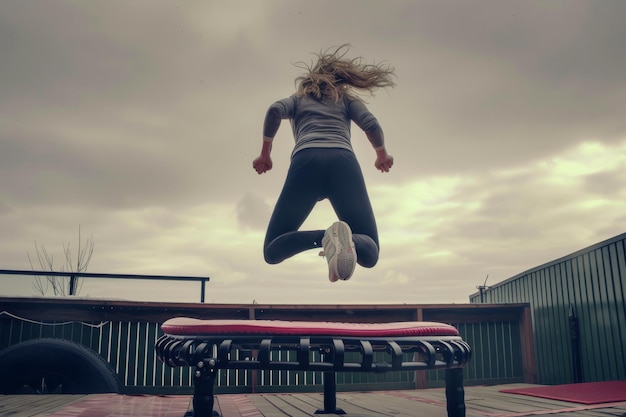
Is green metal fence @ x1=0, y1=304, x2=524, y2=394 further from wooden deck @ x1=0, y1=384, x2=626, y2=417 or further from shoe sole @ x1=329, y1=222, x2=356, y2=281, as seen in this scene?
shoe sole @ x1=329, y1=222, x2=356, y2=281

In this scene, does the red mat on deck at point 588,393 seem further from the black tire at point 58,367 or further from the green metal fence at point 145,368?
the black tire at point 58,367

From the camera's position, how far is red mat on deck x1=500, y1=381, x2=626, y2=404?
4848 millimetres

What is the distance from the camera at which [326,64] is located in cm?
286

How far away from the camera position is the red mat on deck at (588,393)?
4848 millimetres

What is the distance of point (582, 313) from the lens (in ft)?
26.2

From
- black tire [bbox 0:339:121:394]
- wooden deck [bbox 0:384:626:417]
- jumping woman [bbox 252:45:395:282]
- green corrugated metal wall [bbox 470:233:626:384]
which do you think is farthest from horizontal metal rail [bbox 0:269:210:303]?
green corrugated metal wall [bbox 470:233:626:384]

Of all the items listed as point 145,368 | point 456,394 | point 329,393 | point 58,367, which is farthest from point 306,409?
point 145,368

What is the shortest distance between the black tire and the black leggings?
4.02m

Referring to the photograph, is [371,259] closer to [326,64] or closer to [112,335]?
[326,64]

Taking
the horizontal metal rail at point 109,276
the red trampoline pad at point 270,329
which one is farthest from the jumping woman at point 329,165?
the horizontal metal rail at point 109,276

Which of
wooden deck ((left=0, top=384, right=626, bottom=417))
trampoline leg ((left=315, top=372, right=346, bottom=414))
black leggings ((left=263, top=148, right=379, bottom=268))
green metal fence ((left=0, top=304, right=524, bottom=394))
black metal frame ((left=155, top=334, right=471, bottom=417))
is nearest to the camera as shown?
black metal frame ((left=155, top=334, right=471, bottom=417))

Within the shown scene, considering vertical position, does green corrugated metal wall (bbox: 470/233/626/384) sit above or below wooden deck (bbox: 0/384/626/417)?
above

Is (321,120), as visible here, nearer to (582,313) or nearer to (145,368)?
(145,368)

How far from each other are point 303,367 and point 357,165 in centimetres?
107
